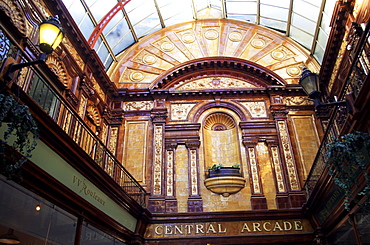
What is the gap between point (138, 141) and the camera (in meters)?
13.4

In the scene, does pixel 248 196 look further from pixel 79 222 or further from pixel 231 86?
pixel 79 222

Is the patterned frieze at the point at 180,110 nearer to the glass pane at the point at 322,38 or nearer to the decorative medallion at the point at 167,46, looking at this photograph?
the decorative medallion at the point at 167,46

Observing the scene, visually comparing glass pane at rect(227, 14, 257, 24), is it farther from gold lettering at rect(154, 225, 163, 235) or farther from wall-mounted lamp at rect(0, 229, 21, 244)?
wall-mounted lamp at rect(0, 229, 21, 244)

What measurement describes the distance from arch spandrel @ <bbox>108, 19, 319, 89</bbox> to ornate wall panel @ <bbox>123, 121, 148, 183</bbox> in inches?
77.3

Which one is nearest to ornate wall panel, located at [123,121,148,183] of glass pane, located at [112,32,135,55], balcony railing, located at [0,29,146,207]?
balcony railing, located at [0,29,146,207]

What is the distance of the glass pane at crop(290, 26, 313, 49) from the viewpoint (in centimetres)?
1513

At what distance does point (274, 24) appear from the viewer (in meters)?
16.6

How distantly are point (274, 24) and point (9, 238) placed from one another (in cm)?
1481

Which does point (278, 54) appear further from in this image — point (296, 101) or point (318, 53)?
point (296, 101)

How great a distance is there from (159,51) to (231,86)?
3.86 metres

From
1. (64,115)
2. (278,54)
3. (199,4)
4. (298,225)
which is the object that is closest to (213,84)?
(278,54)

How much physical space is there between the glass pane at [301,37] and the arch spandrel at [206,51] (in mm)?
232

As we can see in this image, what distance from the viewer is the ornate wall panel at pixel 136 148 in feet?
42.0

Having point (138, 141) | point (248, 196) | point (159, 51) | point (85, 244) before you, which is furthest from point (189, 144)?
point (85, 244)
